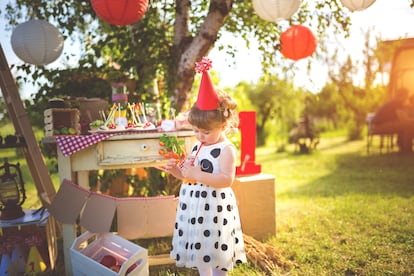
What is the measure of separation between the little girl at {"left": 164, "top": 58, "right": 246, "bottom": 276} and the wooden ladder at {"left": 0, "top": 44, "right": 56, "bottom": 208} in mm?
1800

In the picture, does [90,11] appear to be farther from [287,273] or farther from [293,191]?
[293,191]

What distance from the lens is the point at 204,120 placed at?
2312 mm

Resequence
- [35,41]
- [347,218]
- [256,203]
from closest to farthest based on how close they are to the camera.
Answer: [35,41] < [256,203] < [347,218]

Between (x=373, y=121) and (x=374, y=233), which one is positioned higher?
(x=373, y=121)

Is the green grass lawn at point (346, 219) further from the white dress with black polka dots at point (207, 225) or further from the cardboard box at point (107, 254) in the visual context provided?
the white dress with black polka dots at point (207, 225)

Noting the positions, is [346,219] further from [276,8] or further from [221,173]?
[221,173]

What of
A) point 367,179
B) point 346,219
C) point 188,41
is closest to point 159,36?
point 188,41

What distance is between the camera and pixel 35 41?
3.62m

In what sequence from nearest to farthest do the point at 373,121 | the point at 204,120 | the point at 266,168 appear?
the point at 204,120, the point at 266,168, the point at 373,121

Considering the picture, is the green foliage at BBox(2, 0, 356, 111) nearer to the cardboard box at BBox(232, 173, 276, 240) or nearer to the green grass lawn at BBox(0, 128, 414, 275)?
the cardboard box at BBox(232, 173, 276, 240)

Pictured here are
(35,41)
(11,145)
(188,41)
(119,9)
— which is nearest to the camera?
(119,9)

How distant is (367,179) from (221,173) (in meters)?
5.06

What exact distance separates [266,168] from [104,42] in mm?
5230

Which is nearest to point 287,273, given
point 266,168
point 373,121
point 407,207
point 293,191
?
point 407,207
